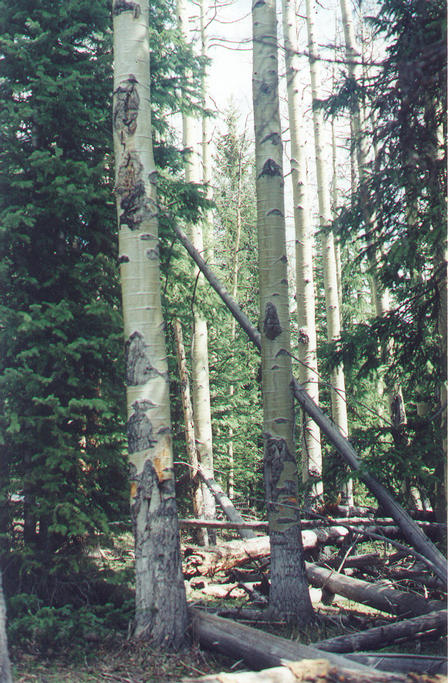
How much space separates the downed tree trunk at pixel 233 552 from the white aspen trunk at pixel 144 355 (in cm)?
298

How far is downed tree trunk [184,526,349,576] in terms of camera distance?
7898 millimetres

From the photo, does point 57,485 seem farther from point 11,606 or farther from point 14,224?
point 14,224

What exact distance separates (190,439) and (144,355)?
683 cm

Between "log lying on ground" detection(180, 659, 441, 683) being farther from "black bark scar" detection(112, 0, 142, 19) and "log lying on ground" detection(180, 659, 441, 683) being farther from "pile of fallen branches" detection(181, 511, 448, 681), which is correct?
"black bark scar" detection(112, 0, 142, 19)

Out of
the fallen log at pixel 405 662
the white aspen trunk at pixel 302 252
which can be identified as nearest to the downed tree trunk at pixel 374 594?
the fallen log at pixel 405 662

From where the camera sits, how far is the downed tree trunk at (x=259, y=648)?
3.52 meters

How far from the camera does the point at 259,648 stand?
433cm

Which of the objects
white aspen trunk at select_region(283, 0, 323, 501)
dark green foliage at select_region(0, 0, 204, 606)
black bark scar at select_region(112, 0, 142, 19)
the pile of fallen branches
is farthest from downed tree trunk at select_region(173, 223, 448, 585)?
white aspen trunk at select_region(283, 0, 323, 501)

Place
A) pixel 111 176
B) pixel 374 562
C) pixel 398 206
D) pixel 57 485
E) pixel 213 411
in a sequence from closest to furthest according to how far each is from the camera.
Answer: pixel 57 485, pixel 398 206, pixel 111 176, pixel 374 562, pixel 213 411

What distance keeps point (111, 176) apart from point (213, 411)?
1015 centimetres

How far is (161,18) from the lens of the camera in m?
8.02

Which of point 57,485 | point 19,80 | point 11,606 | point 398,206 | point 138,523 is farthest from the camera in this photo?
point 19,80

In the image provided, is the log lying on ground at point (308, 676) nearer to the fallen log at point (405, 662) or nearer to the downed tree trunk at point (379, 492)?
the fallen log at point (405, 662)

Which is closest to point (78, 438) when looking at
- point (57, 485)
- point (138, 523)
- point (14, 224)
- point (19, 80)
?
point (57, 485)
